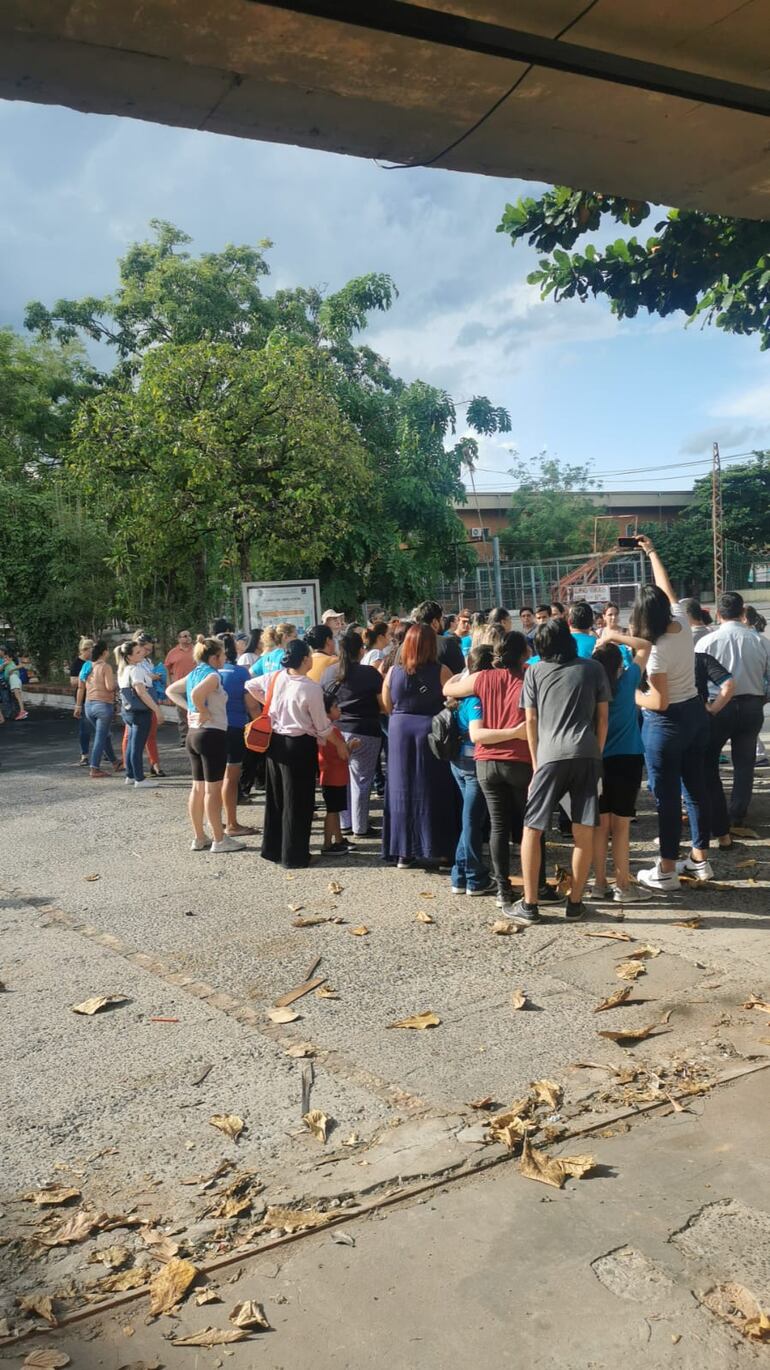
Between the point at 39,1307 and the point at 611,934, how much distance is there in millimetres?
4034

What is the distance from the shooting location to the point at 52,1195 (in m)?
3.65

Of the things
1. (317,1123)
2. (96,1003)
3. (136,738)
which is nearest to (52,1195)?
(317,1123)

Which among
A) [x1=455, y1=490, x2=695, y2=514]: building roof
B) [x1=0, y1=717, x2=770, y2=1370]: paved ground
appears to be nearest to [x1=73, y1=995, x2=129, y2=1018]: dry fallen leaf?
[x1=0, y1=717, x2=770, y2=1370]: paved ground

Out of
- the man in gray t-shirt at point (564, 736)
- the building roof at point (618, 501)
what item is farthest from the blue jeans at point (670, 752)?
the building roof at point (618, 501)

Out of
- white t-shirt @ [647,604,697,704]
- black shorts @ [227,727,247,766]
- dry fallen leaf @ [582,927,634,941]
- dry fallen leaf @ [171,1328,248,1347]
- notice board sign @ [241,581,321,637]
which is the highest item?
notice board sign @ [241,581,321,637]

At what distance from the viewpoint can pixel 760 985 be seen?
5.37 meters

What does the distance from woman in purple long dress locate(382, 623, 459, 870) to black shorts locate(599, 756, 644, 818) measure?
1.26 meters

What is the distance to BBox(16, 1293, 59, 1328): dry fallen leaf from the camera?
9.80ft

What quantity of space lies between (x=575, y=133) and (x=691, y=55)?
0.54 m

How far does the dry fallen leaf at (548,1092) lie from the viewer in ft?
13.6

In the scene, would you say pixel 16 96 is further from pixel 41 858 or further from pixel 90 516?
pixel 90 516

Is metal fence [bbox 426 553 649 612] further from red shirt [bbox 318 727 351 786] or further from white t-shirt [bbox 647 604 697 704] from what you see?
white t-shirt [bbox 647 604 697 704]

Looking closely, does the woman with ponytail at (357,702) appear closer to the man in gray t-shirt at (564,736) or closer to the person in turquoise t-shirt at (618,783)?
the person in turquoise t-shirt at (618,783)

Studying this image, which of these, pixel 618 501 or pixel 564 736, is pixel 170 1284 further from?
pixel 618 501
